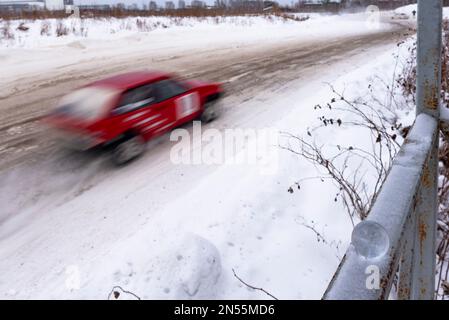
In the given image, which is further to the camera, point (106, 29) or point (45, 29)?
point (106, 29)

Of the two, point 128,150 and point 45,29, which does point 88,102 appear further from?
point 45,29

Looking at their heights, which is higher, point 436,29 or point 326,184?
point 436,29

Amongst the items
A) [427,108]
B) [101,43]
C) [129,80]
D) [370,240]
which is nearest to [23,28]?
[101,43]

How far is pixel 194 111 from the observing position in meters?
7.82

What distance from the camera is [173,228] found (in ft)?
14.7

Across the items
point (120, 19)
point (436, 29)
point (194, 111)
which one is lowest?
point (194, 111)

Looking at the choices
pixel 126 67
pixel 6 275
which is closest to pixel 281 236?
pixel 6 275

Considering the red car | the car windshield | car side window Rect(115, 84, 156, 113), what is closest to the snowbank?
the red car

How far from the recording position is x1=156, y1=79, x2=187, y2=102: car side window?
6993 mm

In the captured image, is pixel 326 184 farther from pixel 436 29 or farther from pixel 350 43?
pixel 350 43

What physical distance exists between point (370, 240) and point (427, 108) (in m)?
1.12

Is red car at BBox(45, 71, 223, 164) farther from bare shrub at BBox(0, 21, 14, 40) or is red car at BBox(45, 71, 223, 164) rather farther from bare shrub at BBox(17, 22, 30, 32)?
bare shrub at BBox(17, 22, 30, 32)
